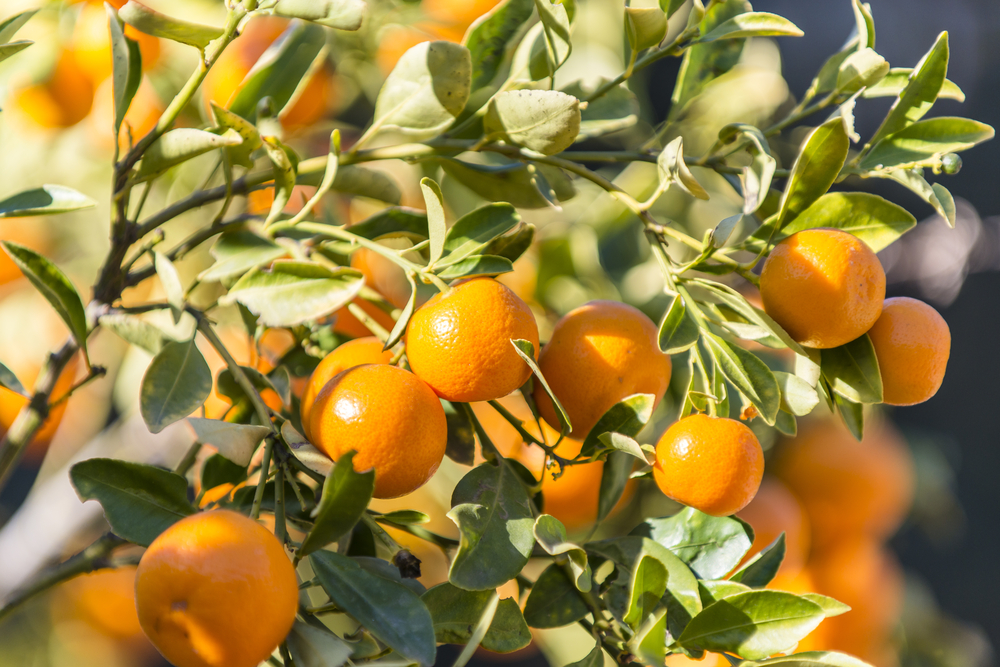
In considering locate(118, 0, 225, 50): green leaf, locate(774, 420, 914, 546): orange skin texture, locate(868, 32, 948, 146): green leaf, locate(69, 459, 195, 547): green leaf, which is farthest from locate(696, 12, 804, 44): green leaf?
locate(774, 420, 914, 546): orange skin texture

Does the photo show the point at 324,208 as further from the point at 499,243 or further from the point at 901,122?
the point at 901,122

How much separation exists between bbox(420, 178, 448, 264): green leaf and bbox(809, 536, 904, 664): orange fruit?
0.62 meters

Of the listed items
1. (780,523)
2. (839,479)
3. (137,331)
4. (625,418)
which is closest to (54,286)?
(137,331)

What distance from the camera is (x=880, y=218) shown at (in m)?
0.39

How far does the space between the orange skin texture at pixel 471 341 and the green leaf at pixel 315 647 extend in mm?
125

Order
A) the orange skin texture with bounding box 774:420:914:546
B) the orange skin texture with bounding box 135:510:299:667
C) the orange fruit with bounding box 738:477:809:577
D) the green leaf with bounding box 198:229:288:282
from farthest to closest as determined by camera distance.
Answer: the orange skin texture with bounding box 774:420:914:546
the orange fruit with bounding box 738:477:809:577
the green leaf with bounding box 198:229:288:282
the orange skin texture with bounding box 135:510:299:667

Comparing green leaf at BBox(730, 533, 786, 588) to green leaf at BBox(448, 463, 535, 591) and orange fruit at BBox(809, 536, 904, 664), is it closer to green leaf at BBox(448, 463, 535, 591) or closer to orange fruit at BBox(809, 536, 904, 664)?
green leaf at BBox(448, 463, 535, 591)

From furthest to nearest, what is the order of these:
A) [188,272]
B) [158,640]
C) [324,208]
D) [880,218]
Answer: [188,272], [324,208], [880,218], [158,640]

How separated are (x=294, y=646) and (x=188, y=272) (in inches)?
24.3

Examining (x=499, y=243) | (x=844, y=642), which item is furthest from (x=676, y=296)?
(x=844, y=642)

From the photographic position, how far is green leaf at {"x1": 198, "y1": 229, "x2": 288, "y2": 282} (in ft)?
1.23

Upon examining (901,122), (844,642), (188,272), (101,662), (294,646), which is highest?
(901,122)

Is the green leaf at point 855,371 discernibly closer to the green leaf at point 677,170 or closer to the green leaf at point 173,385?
the green leaf at point 677,170

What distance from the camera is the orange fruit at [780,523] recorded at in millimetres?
655
